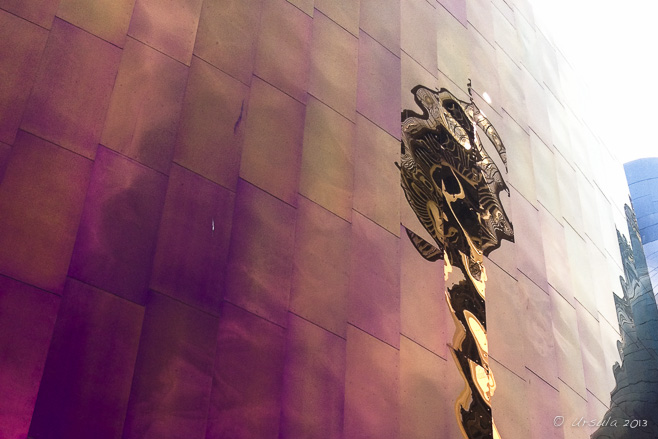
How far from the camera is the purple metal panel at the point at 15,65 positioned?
4.25 m

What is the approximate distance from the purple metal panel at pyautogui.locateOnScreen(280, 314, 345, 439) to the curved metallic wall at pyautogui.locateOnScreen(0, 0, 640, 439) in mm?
13

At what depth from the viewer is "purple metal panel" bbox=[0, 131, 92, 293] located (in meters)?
3.95

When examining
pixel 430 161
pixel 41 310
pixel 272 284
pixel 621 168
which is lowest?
pixel 41 310

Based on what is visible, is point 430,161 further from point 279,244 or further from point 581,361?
point 581,361

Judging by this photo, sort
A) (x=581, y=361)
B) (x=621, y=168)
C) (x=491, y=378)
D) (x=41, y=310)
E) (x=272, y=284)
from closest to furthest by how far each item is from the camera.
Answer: (x=41, y=310), (x=272, y=284), (x=491, y=378), (x=581, y=361), (x=621, y=168)

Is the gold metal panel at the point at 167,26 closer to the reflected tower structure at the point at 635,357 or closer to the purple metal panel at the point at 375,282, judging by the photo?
the purple metal panel at the point at 375,282

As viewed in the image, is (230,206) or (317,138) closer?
(230,206)

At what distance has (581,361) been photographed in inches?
316

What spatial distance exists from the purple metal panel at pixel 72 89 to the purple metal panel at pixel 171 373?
1081 mm

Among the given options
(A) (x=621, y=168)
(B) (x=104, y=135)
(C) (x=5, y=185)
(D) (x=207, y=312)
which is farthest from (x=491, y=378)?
Result: (A) (x=621, y=168)

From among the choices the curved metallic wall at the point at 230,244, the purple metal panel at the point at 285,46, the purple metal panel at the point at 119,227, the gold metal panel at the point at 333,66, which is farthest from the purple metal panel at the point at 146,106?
the gold metal panel at the point at 333,66

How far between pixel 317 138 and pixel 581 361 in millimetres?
4115

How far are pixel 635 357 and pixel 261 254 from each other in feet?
20.8

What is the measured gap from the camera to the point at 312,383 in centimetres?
489
